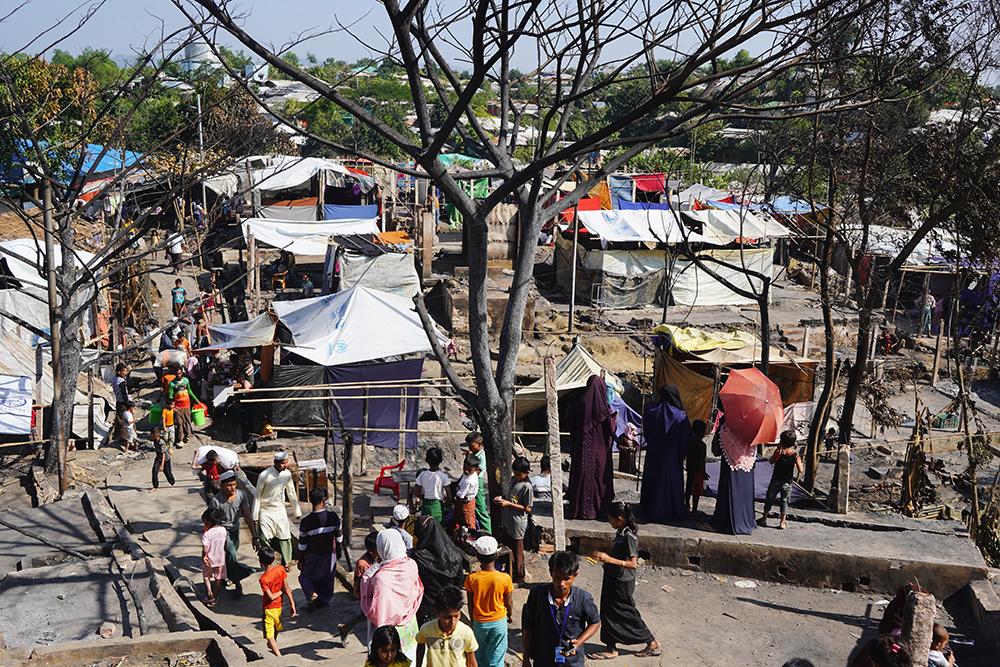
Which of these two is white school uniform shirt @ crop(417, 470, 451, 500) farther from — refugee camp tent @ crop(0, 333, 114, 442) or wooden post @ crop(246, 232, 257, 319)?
wooden post @ crop(246, 232, 257, 319)

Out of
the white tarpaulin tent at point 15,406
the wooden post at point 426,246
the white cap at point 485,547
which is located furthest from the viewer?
the wooden post at point 426,246

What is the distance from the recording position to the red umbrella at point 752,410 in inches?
297

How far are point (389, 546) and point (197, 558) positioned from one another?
3.52 m

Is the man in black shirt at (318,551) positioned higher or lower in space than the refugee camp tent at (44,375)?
lower

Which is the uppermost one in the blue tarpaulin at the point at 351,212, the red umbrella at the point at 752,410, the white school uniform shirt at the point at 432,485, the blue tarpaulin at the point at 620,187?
the blue tarpaulin at the point at 620,187

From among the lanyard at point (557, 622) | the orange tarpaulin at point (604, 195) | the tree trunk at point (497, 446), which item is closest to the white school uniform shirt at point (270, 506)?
the tree trunk at point (497, 446)

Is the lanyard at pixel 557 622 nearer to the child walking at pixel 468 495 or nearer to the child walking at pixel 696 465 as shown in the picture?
the child walking at pixel 468 495

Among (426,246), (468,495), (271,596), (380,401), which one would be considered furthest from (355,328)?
(426,246)

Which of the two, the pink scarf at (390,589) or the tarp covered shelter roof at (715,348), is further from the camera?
the tarp covered shelter roof at (715,348)

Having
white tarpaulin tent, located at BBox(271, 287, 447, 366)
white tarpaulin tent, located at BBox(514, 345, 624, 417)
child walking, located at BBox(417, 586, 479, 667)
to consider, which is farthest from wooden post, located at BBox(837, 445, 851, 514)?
white tarpaulin tent, located at BBox(271, 287, 447, 366)

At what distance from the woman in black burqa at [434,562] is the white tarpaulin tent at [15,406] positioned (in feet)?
19.8

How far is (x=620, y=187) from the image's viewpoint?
Result: 95.8 feet

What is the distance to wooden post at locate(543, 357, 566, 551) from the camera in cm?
740

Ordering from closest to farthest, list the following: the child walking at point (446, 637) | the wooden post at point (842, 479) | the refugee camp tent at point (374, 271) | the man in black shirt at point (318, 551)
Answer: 1. the child walking at point (446, 637)
2. the man in black shirt at point (318, 551)
3. the wooden post at point (842, 479)
4. the refugee camp tent at point (374, 271)
